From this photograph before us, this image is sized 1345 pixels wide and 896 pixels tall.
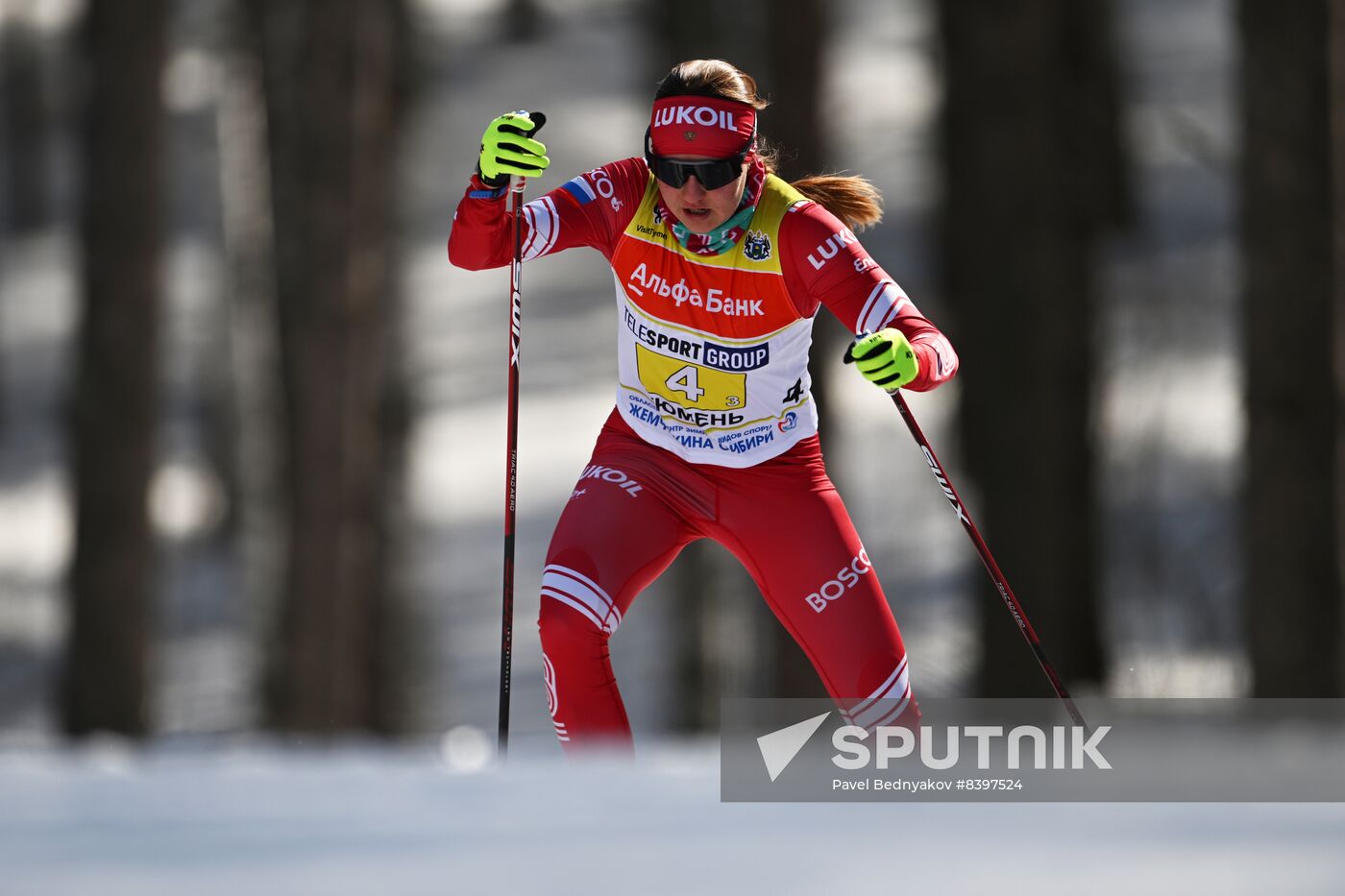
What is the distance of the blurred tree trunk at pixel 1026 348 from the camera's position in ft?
28.4

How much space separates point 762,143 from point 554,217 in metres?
0.53

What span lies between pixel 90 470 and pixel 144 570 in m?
0.61

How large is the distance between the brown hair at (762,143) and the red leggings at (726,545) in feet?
1.91

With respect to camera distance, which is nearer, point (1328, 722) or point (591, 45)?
point (1328, 722)

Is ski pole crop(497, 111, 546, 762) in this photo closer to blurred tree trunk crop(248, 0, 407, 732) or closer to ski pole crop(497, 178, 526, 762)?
ski pole crop(497, 178, 526, 762)

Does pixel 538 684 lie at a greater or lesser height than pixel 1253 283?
lesser

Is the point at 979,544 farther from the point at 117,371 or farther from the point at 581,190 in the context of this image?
the point at 117,371

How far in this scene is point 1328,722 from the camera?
267 inches

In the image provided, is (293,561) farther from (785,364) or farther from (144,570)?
(785,364)

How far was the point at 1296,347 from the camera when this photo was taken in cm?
744

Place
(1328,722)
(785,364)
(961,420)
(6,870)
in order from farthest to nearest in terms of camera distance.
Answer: (961,420) → (1328,722) → (785,364) → (6,870)

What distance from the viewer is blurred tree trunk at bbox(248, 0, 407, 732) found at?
26.8 feet

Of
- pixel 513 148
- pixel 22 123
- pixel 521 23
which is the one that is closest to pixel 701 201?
pixel 513 148

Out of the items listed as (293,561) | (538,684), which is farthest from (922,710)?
(538,684)
